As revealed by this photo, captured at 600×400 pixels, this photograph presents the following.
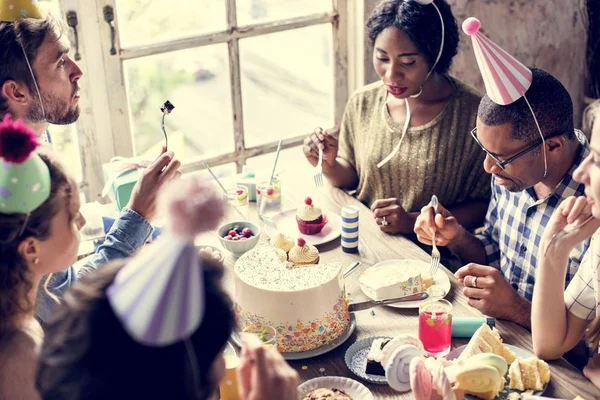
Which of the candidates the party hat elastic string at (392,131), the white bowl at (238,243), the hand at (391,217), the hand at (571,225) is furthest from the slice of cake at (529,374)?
the party hat elastic string at (392,131)

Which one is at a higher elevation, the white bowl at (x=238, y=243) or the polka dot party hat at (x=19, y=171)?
the polka dot party hat at (x=19, y=171)

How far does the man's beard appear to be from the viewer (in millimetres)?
1938

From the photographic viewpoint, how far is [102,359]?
2.80 ft

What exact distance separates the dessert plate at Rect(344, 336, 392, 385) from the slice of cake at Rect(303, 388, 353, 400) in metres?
0.07

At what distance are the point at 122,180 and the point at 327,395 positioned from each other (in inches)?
42.3

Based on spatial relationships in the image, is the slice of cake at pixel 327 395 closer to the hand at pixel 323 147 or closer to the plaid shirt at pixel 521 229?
the plaid shirt at pixel 521 229

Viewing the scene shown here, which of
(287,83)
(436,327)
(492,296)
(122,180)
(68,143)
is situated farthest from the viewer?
(287,83)

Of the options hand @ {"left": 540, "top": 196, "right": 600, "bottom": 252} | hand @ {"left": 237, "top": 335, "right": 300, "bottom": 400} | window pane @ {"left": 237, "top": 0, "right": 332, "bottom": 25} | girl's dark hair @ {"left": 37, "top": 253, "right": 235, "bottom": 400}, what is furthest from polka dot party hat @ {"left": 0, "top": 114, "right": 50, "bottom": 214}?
window pane @ {"left": 237, "top": 0, "right": 332, "bottom": 25}

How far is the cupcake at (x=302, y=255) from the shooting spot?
190 centimetres

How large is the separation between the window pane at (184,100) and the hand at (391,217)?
0.94m

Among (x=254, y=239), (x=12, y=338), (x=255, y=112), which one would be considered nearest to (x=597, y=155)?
(x=254, y=239)

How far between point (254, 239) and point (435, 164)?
0.71 metres

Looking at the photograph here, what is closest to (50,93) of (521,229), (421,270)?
(421,270)

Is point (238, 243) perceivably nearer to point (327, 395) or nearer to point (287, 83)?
point (327, 395)
